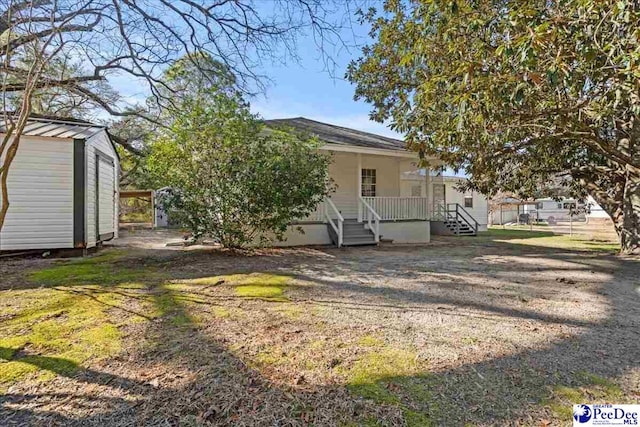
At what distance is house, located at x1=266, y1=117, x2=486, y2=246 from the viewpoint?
12.1m

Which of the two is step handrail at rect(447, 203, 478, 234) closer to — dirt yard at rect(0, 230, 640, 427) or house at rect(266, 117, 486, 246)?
house at rect(266, 117, 486, 246)

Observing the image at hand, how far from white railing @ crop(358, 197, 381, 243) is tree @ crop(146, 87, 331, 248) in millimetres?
3879

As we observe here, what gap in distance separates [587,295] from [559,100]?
2.94m

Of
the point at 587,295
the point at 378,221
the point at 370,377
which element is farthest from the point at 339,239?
the point at 370,377

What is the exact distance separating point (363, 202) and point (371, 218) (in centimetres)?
63

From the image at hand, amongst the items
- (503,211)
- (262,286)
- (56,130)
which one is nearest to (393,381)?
(262,286)

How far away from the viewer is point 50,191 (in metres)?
8.70

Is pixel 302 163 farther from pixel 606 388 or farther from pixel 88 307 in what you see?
pixel 606 388

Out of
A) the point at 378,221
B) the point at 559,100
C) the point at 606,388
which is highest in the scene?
the point at 559,100

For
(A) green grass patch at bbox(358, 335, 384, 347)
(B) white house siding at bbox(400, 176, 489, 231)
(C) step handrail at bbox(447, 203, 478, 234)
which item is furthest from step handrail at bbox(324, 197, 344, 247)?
(C) step handrail at bbox(447, 203, 478, 234)

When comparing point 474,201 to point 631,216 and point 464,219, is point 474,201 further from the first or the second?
point 631,216

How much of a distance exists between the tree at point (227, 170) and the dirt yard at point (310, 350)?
266 centimetres

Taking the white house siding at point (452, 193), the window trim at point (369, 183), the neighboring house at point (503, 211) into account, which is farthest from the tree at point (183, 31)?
the neighboring house at point (503, 211)

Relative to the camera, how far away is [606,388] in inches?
110
